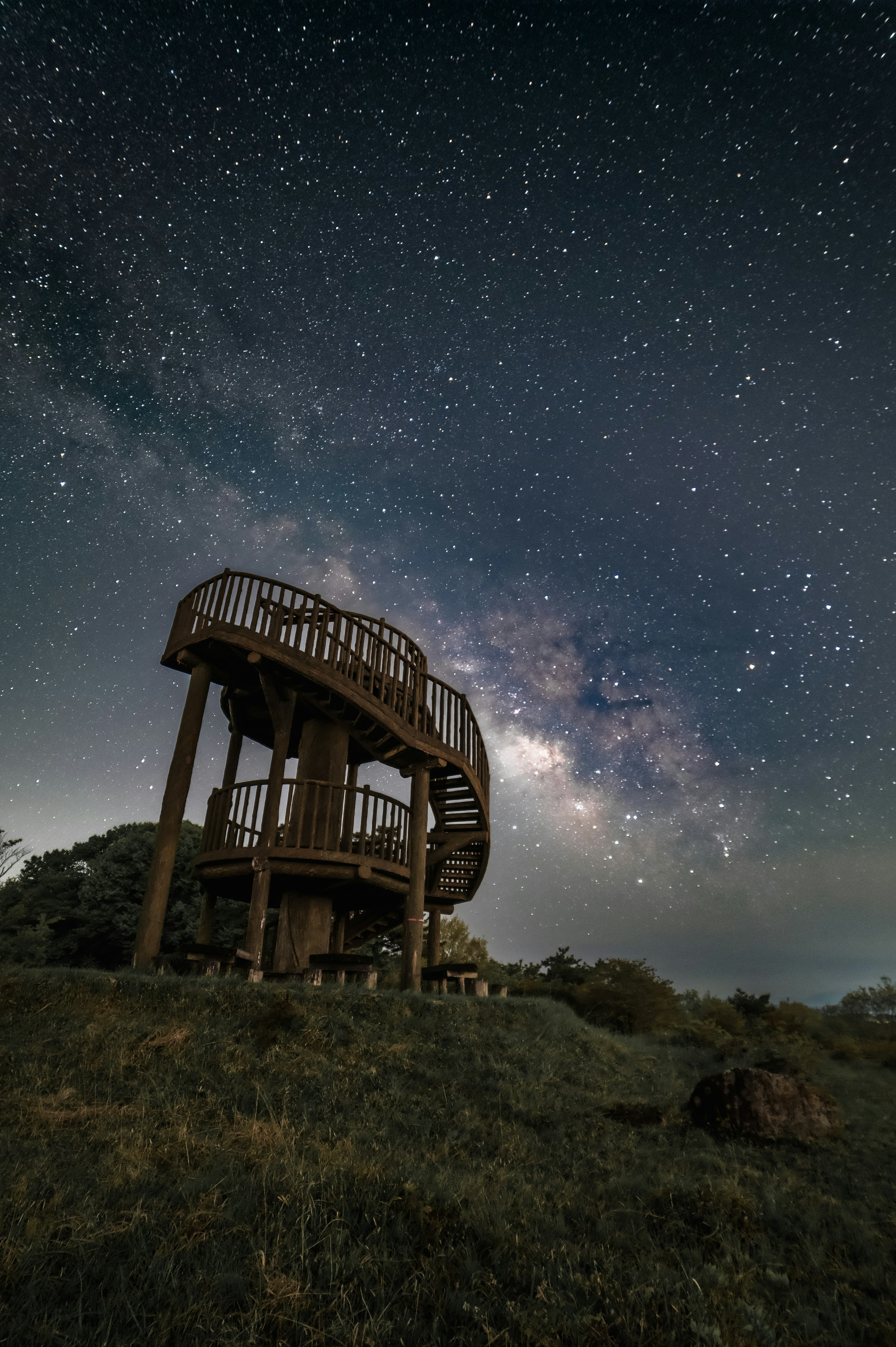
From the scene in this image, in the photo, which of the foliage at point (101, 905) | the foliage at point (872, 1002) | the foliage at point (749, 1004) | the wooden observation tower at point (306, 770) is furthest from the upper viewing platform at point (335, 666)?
the foliage at point (872, 1002)

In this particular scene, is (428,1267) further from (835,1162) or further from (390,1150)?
(835,1162)

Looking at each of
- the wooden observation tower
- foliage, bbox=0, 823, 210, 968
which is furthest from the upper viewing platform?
foliage, bbox=0, 823, 210, 968

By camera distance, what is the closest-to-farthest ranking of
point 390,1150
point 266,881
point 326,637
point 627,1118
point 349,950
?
point 390,1150
point 627,1118
point 266,881
point 326,637
point 349,950

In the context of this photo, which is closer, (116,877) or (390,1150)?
(390,1150)

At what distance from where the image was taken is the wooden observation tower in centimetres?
1337

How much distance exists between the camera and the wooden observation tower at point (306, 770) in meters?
13.4

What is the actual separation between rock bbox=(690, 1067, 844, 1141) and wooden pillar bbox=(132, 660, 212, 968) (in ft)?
30.5

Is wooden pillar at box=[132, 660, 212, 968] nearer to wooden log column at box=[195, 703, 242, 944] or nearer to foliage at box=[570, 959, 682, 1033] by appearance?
wooden log column at box=[195, 703, 242, 944]

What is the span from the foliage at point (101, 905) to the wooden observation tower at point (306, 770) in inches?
209

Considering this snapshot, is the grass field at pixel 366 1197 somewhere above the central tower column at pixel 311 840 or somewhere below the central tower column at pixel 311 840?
below

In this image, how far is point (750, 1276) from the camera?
436 centimetres

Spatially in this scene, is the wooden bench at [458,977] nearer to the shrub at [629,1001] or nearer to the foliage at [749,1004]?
the shrub at [629,1001]

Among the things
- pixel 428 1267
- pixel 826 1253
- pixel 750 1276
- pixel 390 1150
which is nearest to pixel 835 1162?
pixel 826 1253

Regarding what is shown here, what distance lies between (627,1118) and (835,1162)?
7.83ft
